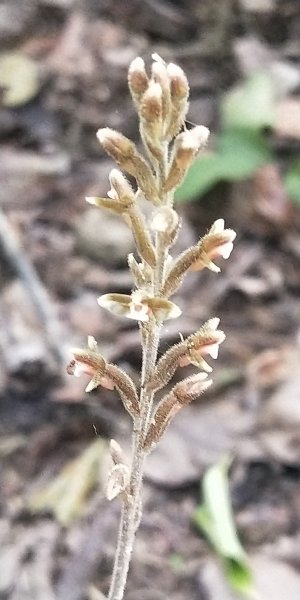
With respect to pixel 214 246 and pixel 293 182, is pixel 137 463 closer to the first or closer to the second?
pixel 214 246

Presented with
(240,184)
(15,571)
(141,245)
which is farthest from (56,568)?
(240,184)

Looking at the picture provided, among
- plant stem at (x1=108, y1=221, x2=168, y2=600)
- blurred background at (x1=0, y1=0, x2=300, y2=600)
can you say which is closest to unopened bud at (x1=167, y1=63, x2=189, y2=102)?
plant stem at (x1=108, y1=221, x2=168, y2=600)

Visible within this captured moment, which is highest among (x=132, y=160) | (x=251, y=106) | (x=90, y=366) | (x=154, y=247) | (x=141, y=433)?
(x=251, y=106)

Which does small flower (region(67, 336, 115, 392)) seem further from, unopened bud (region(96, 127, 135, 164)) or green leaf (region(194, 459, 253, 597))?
green leaf (region(194, 459, 253, 597))

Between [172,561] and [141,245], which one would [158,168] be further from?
[172,561]

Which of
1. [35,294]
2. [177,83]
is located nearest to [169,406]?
[177,83]

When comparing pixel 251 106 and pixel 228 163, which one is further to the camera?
pixel 251 106
